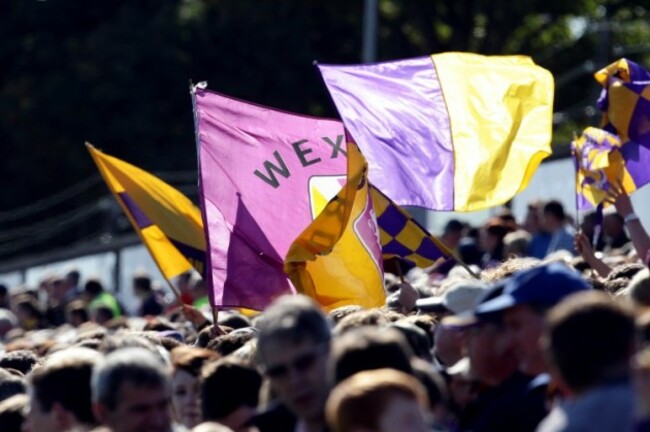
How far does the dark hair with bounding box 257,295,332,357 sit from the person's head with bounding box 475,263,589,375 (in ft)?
1.69

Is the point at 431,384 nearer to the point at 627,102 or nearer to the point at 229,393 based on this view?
the point at 229,393

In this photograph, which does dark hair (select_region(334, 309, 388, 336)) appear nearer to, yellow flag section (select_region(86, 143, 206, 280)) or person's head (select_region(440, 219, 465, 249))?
yellow flag section (select_region(86, 143, 206, 280))

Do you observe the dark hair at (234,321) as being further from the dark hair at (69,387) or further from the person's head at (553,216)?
the person's head at (553,216)

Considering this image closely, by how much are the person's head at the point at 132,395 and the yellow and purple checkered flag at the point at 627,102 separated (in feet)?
17.8

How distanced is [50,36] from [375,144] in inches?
1141

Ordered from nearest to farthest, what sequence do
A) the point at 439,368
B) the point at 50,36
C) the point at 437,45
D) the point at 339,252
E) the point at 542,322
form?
1. the point at 542,322
2. the point at 439,368
3. the point at 339,252
4. the point at 437,45
5. the point at 50,36

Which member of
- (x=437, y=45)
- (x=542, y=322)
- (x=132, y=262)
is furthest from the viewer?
(x=437, y=45)

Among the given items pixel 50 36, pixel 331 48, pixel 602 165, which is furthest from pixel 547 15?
pixel 602 165

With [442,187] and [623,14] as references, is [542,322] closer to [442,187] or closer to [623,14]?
[442,187]

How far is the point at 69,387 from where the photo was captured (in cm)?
664

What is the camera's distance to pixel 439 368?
6914 millimetres

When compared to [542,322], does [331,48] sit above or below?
below

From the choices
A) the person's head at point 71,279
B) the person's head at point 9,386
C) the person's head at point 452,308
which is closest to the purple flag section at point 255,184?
the person's head at point 9,386

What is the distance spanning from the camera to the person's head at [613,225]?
13.4 meters
